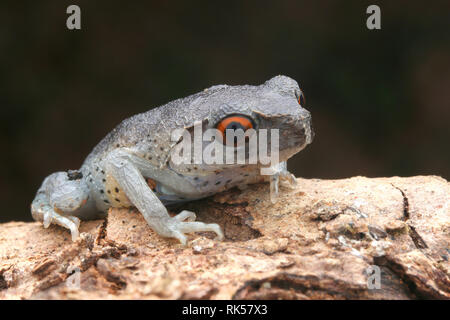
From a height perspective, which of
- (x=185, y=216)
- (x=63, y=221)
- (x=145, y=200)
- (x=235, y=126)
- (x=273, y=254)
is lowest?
(x=63, y=221)

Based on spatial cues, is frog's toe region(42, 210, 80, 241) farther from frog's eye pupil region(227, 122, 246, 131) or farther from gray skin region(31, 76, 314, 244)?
frog's eye pupil region(227, 122, 246, 131)

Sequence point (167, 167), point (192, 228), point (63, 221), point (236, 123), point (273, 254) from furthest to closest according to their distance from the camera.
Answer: point (63, 221)
point (167, 167)
point (192, 228)
point (236, 123)
point (273, 254)

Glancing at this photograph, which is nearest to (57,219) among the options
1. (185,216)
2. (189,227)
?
(185,216)

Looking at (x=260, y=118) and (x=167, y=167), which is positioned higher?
(x=260, y=118)

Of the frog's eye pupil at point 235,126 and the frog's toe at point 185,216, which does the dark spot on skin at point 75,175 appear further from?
the frog's eye pupil at point 235,126

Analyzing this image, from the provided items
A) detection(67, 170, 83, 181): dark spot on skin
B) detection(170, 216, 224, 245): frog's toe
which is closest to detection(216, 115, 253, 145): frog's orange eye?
detection(170, 216, 224, 245): frog's toe

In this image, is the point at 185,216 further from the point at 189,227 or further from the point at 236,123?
the point at 236,123
